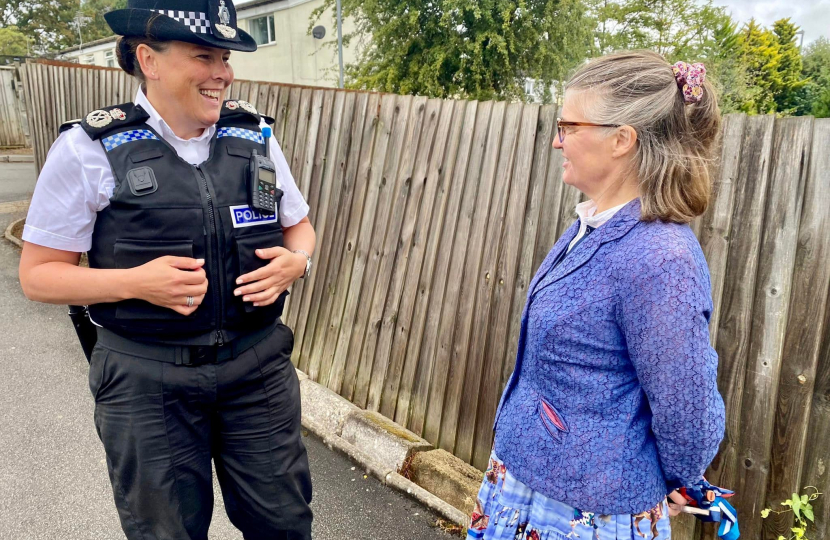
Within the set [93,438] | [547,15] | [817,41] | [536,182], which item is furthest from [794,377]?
[817,41]

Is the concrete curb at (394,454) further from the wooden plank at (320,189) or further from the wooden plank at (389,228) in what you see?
the wooden plank at (320,189)

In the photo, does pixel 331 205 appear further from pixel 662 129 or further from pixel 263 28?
pixel 263 28

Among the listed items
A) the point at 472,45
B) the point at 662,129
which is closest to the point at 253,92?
the point at 662,129

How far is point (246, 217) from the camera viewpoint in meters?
1.99

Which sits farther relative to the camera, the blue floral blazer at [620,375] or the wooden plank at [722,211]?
the wooden plank at [722,211]

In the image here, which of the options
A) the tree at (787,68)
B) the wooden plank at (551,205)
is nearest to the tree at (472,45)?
the wooden plank at (551,205)

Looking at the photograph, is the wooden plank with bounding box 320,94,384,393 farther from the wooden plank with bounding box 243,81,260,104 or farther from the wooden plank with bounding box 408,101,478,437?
the wooden plank with bounding box 243,81,260,104

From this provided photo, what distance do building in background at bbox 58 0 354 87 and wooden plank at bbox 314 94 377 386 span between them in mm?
19264

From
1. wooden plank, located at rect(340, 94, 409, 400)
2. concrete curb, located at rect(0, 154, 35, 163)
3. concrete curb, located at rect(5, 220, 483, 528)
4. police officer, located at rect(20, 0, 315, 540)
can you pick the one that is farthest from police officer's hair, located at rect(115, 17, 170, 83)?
concrete curb, located at rect(0, 154, 35, 163)

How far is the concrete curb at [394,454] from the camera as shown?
9.93 feet

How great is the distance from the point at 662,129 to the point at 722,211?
987 mm

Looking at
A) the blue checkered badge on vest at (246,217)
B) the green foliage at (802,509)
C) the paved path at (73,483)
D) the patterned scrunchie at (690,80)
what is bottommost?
the paved path at (73,483)

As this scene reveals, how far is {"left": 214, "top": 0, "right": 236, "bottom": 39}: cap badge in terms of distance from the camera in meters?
1.95

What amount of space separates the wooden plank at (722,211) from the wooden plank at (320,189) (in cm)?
256
